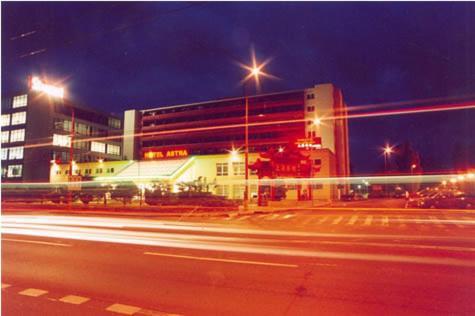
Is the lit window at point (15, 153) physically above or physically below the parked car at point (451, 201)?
above

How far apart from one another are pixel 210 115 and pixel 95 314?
287 feet

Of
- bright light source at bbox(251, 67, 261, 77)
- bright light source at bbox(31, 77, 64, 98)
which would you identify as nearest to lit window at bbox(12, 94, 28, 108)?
bright light source at bbox(31, 77, 64, 98)

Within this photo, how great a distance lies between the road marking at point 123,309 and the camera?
5410 mm

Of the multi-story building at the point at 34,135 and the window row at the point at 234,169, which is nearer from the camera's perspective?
the window row at the point at 234,169

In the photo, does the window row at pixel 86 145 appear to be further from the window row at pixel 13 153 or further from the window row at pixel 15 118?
the window row at pixel 15 118

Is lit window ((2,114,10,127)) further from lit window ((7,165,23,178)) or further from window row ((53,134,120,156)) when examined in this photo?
window row ((53,134,120,156))

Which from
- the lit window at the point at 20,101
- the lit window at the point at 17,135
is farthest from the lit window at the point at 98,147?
the lit window at the point at 20,101

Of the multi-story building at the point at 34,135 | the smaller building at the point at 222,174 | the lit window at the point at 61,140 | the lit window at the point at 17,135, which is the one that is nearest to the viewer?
the smaller building at the point at 222,174

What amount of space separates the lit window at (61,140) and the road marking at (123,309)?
266 feet

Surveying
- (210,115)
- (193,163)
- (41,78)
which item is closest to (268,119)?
(210,115)

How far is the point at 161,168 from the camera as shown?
5647 cm

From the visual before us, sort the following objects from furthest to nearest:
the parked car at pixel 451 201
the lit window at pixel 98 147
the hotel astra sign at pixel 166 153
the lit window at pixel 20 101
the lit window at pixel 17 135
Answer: the lit window at pixel 98 147, the hotel astra sign at pixel 166 153, the lit window at pixel 20 101, the lit window at pixel 17 135, the parked car at pixel 451 201

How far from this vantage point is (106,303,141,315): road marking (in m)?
5.41

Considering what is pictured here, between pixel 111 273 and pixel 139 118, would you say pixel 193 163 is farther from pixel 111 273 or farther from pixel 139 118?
pixel 111 273
